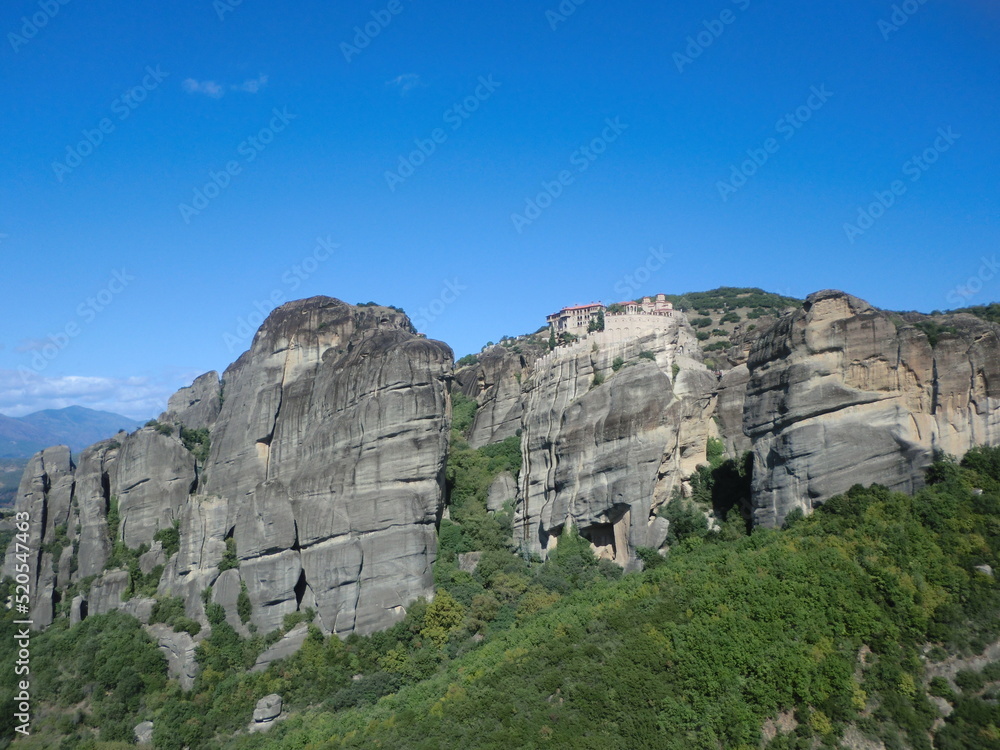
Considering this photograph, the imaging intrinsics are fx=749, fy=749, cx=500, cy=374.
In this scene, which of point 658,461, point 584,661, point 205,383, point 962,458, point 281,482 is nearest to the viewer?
point 584,661

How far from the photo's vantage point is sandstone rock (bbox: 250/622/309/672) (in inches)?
1485

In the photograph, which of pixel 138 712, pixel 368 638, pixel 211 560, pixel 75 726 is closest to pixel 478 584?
pixel 368 638

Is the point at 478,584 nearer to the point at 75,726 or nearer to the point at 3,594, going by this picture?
the point at 75,726

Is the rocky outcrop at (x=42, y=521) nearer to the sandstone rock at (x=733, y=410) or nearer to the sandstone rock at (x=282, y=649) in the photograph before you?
the sandstone rock at (x=282, y=649)

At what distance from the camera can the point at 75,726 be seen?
126ft

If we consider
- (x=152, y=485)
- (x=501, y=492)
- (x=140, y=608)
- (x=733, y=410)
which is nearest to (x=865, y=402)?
(x=733, y=410)

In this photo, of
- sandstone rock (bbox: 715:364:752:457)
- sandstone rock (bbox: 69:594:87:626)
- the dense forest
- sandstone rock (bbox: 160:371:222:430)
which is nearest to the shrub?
the dense forest

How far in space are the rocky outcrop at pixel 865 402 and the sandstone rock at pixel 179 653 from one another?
97.0ft

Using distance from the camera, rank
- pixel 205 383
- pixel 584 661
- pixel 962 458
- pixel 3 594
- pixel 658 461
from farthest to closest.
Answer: pixel 205 383 < pixel 3 594 < pixel 658 461 < pixel 962 458 < pixel 584 661

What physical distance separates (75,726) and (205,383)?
103ft

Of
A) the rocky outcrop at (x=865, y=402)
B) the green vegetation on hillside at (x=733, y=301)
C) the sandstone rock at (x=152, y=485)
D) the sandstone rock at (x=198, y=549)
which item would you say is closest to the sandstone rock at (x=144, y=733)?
the sandstone rock at (x=198, y=549)

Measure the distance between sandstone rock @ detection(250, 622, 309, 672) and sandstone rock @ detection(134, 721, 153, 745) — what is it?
5.33m

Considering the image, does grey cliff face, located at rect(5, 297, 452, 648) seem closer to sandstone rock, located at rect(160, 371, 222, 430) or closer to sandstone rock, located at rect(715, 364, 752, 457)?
sandstone rock, located at rect(160, 371, 222, 430)

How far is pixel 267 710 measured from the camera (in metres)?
34.8
